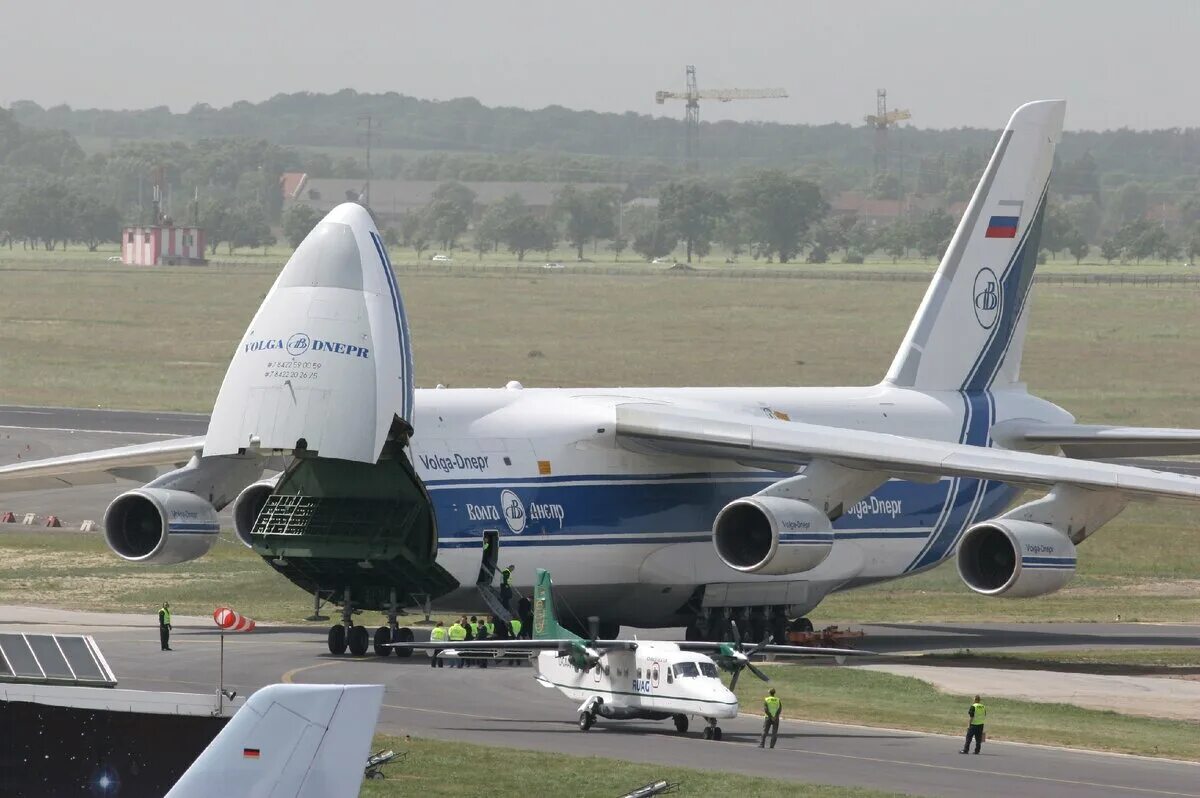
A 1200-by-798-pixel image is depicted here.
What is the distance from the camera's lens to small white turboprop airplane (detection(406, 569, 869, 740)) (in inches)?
1253

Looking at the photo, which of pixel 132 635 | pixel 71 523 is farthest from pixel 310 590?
pixel 71 523

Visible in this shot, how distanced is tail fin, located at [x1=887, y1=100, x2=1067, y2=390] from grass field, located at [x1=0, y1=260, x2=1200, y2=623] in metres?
5.89

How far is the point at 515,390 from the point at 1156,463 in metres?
40.4

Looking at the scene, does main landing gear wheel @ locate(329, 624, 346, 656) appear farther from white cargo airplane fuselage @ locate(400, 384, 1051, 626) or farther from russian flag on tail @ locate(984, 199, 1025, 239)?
russian flag on tail @ locate(984, 199, 1025, 239)

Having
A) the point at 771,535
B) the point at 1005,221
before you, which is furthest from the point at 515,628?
the point at 1005,221

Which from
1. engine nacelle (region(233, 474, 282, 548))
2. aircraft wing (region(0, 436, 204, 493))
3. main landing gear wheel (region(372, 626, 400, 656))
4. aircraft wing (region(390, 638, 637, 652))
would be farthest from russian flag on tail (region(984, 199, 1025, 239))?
aircraft wing (region(390, 638, 637, 652))

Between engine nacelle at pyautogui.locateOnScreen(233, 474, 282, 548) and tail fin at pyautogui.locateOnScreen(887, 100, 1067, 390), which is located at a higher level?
tail fin at pyautogui.locateOnScreen(887, 100, 1067, 390)

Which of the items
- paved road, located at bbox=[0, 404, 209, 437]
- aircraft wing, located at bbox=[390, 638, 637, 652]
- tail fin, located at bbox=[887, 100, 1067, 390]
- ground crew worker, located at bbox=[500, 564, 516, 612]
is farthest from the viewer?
paved road, located at bbox=[0, 404, 209, 437]

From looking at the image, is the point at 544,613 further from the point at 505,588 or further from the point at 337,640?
the point at 337,640

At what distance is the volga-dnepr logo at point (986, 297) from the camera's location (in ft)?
156

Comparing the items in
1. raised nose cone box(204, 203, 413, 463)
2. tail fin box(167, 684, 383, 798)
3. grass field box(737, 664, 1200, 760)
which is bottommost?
grass field box(737, 664, 1200, 760)

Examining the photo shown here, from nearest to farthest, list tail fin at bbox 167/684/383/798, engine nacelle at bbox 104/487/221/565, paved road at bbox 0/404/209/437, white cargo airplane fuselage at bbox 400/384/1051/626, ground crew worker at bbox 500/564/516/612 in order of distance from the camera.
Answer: tail fin at bbox 167/684/383/798 → ground crew worker at bbox 500/564/516/612 → white cargo airplane fuselage at bbox 400/384/1051/626 → engine nacelle at bbox 104/487/221/565 → paved road at bbox 0/404/209/437

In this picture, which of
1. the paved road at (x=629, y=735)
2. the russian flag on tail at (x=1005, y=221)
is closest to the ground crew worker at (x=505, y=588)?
the paved road at (x=629, y=735)

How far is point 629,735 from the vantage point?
32.3 metres
